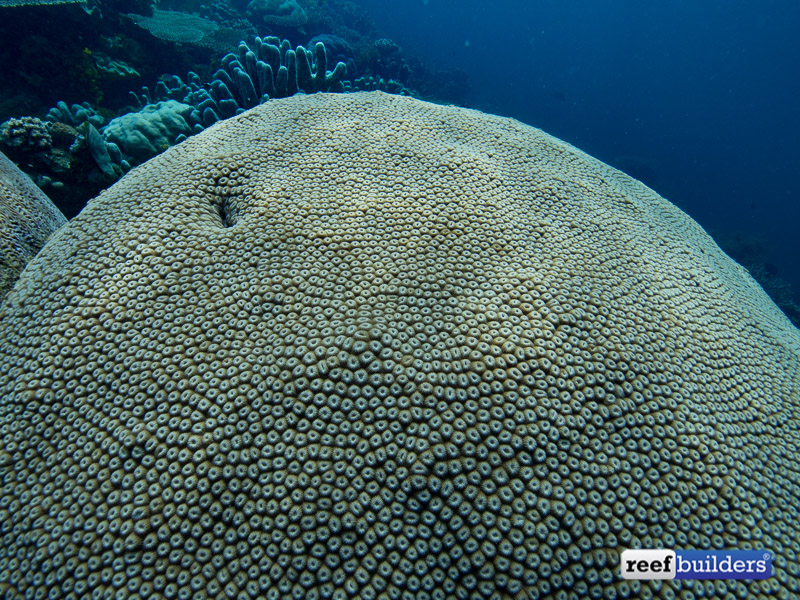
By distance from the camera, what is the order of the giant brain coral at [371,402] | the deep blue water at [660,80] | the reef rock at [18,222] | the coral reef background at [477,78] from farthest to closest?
the deep blue water at [660,80], the coral reef background at [477,78], the reef rock at [18,222], the giant brain coral at [371,402]

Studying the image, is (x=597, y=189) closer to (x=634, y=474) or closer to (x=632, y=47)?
(x=634, y=474)

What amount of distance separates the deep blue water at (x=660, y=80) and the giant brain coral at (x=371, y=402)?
28.8 meters

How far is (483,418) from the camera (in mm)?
1815

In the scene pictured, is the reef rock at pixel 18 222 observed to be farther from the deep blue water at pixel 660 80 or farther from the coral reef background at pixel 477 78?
the deep blue water at pixel 660 80

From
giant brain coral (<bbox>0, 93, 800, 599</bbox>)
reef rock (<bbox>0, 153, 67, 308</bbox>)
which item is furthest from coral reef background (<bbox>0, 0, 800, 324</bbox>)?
giant brain coral (<bbox>0, 93, 800, 599</bbox>)

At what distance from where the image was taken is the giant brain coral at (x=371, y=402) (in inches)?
63.3

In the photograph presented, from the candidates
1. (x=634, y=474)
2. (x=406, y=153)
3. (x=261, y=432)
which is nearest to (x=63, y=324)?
(x=261, y=432)

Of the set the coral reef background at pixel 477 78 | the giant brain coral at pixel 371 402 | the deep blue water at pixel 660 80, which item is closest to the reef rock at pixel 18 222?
the giant brain coral at pixel 371 402

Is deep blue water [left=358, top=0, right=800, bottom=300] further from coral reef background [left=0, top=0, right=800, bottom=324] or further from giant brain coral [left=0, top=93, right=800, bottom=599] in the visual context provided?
giant brain coral [left=0, top=93, right=800, bottom=599]

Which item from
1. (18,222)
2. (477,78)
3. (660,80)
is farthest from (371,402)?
(660,80)

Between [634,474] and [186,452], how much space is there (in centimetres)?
220

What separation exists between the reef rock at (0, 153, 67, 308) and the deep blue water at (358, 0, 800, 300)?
99.4ft

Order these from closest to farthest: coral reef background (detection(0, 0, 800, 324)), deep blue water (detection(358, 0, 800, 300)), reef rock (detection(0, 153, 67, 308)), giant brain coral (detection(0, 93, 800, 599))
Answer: giant brain coral (detection(0, 93, 800, 599)), reef rock (detection(0, 153, 67, 308)), coral reef background (detection(0, 0, 800, 324)), deep blue water (detection(358, 0, 800, 300))

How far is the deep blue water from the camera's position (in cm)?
3594
